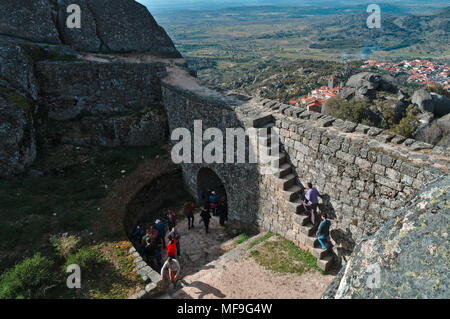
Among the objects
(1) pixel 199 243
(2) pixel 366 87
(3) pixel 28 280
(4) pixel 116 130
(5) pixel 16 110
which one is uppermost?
(2) pixel 366 87

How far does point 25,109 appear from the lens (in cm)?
1312

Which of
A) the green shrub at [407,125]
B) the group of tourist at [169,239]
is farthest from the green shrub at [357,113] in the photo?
the group of tourist at [169,239]

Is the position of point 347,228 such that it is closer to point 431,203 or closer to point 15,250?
point 431,203

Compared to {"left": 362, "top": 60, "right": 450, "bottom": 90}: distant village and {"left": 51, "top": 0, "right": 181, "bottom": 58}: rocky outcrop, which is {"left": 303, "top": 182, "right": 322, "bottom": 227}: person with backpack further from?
{"left": 362, "top": 60, "right": 450, "bottom": 90}: distant village

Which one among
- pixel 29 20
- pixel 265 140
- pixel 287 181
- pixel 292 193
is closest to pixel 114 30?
pixel 29 20

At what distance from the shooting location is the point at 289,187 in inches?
373

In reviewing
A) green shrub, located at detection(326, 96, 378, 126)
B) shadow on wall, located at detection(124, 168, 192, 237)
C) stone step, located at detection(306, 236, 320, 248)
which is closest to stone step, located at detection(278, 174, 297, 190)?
stone step, located at detection(306, 236, 320, 248)

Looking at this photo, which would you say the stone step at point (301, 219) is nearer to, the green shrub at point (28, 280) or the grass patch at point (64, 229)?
the grass patch at point (64, 229)

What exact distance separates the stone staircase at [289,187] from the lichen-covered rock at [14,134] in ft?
33.5

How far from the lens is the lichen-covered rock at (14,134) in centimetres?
1217

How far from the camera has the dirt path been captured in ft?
24.9

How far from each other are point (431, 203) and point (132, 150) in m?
14.1

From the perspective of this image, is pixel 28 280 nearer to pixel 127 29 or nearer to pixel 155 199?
pixel 155 199

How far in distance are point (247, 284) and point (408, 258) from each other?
5.26 meters
